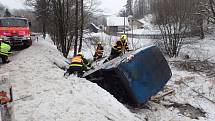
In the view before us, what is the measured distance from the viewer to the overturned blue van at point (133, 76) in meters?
12.1

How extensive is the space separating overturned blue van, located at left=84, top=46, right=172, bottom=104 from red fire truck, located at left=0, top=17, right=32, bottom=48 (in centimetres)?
1042

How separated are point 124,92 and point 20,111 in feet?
18.6

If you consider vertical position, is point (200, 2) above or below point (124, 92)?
above

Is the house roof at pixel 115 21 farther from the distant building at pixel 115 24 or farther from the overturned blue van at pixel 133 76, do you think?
the overturned blue van at pixel 133 76

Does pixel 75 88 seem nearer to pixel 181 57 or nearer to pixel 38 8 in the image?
pixel 181 57

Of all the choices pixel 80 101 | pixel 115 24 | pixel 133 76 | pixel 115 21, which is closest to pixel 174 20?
pixel 133 76

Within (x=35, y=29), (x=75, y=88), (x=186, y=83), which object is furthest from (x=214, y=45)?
(x=35, y=29)

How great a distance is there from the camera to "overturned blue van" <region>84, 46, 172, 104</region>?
39.7 feet

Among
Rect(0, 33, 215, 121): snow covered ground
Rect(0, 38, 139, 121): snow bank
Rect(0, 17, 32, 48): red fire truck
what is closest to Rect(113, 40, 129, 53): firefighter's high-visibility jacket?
Rect(0, 33, 215, 121): snow covered ground

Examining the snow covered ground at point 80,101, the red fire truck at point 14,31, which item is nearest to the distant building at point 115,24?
the red fire truck at point 14,31

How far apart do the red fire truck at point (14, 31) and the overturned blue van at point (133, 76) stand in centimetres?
1042

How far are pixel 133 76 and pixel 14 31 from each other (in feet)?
40.7

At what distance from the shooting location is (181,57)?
33594 mm

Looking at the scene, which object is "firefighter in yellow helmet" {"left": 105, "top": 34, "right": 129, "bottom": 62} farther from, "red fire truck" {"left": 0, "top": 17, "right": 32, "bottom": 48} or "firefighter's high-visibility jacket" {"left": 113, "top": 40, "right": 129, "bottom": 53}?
"red fire truck" {"left": 0, "top": 17, "right": 32, "bottom": 48}
